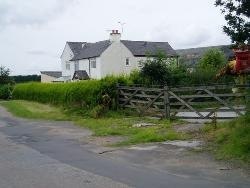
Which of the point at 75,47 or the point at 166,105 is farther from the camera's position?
the point at 75,47

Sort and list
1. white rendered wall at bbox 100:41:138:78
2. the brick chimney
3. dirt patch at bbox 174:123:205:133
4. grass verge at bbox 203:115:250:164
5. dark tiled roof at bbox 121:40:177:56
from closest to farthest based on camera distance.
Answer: grass verge at bbox 203:115:250:164
dirt patch at bbox 174:123:205:133
the brick chimney
white rendered wall at bbox 100:41:138:78
dark tiled roof at bbox 121:40:177:56

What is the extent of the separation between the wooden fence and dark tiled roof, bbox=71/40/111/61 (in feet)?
132

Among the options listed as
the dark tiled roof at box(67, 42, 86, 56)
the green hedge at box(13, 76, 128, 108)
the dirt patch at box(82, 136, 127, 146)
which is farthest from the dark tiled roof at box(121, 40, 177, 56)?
the dirt patch at box(82, 136, 127, 146)

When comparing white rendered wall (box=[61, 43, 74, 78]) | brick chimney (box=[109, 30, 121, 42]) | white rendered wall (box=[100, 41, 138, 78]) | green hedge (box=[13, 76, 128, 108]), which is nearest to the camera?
green hedge (box=[13, 76, 128, 108])

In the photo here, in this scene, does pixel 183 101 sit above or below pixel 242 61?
below

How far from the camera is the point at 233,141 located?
42.3 ft

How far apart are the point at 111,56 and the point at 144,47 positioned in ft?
22.0

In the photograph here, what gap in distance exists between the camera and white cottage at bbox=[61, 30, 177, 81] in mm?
65562

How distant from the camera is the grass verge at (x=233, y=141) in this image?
1202 centimetres

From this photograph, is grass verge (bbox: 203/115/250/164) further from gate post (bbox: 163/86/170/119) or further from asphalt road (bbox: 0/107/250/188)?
gate post (bbox: 163/86/170/119)

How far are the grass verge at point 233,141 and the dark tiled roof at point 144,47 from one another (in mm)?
52625

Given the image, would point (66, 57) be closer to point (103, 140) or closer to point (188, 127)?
point (188, 127)

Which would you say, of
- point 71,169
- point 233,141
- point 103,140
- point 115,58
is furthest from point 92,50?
point 71,169

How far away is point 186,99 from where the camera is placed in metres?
22.6
